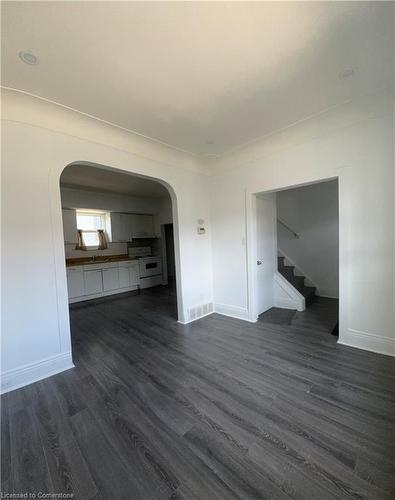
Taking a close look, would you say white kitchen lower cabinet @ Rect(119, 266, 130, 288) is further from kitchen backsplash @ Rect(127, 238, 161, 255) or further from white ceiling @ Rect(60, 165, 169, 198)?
white ceiling @ Rect(60, 165, 169, 198)

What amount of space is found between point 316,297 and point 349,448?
363cm

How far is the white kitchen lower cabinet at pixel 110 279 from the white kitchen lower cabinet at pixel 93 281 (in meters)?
0.11

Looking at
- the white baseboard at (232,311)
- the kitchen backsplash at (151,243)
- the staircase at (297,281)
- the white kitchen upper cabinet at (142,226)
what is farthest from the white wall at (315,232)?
the white kitchen upper cabinet at (142,226)

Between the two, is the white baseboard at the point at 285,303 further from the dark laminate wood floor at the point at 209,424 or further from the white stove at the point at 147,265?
the white stove at the point at 147,265

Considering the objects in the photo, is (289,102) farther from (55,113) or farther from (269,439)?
(269,439)

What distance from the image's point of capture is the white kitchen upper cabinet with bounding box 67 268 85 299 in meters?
4.75

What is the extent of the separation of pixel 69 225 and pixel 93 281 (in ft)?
4.94

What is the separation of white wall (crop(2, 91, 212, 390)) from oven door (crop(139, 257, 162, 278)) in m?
3.95

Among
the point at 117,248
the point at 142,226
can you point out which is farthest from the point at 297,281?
the point at 117,248

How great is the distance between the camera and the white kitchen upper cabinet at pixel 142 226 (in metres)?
6.38

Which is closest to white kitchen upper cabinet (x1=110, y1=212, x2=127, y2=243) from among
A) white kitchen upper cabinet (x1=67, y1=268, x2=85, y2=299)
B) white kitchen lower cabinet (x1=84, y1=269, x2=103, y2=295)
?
white kitchen lower cabinet (x1=84, y1=269, x2=103, y2=295)

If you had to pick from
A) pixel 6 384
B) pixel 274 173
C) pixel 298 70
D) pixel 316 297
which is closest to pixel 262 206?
pixel 274 173

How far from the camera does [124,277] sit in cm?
579

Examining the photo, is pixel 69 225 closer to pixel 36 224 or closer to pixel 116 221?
pixel 116 221
